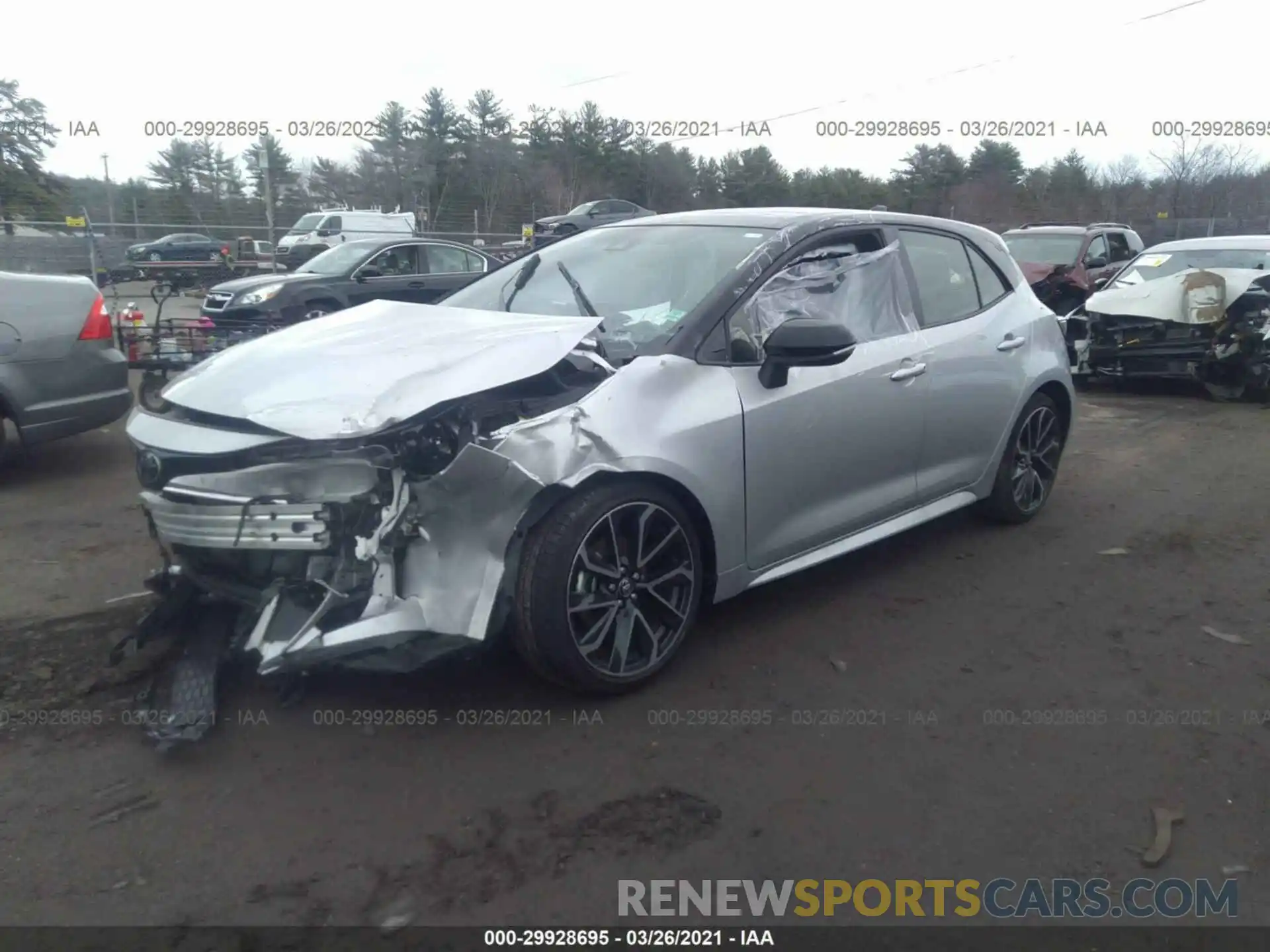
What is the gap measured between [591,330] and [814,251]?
1244 mm

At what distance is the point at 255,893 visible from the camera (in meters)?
2.74

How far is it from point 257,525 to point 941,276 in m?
3.44

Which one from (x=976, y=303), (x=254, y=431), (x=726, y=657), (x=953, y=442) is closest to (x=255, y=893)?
(x=254, y=431)

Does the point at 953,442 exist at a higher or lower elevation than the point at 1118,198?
lower

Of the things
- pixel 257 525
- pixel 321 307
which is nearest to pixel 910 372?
pixel 257 525

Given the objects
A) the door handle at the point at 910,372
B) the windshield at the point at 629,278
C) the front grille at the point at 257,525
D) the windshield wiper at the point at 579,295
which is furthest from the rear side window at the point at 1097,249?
the front grille at the point at 257,525

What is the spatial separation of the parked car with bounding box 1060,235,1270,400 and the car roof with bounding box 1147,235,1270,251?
0.02 metres

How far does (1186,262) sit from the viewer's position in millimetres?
10922

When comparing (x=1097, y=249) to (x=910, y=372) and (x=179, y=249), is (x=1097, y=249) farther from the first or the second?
(x=179, y=249)

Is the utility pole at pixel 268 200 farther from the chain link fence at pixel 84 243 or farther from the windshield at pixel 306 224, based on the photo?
the windshield at pixel 306 224

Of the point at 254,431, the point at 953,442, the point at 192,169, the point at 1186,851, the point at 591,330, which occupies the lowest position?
the point at 1186,851

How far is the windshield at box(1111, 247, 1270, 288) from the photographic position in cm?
1055

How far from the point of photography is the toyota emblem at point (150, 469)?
11.7 feet

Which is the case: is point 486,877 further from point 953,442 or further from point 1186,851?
point 953,442
